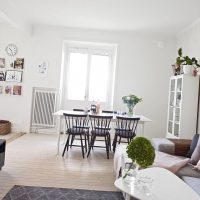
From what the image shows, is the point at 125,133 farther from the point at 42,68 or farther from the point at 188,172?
the point at 42,68

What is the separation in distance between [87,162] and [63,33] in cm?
364

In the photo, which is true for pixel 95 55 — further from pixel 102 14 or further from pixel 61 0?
pixel 61 0

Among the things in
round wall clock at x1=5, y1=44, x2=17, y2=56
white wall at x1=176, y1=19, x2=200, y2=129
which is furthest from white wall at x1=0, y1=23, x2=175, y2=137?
white wall at x1=176, y1=19, x2=200, y2=129

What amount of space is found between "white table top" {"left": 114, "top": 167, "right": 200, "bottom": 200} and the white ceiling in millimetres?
3274

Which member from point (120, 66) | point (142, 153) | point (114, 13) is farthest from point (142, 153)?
point (120, 66)

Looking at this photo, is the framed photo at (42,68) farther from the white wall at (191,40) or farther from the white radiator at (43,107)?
the white wall at (191,40)

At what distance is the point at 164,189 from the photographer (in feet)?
6.02

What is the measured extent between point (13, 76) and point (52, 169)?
351 cm

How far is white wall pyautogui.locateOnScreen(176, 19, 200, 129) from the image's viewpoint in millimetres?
5227

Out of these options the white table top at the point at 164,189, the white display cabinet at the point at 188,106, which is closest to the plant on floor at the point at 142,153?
the white table top at the point at 164,189

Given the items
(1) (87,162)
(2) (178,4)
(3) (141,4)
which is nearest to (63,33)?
(3) (141,4)

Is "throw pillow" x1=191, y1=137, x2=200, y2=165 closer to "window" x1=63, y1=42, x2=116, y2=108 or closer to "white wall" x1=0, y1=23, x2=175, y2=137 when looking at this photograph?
"white wall" x1=0, y1=23, x2=175, y2=137

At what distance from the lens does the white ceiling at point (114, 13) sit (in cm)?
456

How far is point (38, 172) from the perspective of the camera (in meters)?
3.60
